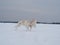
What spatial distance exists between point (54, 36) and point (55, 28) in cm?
42

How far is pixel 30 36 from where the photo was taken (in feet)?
8.55

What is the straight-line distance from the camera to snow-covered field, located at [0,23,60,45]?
2.41 meters

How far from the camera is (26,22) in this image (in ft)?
8.67

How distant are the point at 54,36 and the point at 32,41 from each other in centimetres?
47

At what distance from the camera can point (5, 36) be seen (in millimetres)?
2576

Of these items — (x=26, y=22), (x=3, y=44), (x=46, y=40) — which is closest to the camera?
(x=3, y=44)

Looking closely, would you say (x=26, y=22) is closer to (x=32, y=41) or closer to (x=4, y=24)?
(x=32, y=41)

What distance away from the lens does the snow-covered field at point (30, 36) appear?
7.90 ft

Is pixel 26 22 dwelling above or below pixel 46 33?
above

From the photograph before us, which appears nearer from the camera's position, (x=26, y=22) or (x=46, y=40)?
(x=46, y=40)

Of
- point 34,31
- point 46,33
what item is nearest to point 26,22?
point 34,31

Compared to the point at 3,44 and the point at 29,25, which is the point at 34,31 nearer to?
the point at 29,25

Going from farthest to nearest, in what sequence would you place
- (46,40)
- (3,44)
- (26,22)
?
1. (26,22)
2. (46,40)
3. (3,44)

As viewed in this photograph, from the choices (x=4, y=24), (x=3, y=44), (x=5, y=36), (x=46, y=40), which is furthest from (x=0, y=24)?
(x=46, y=40)
